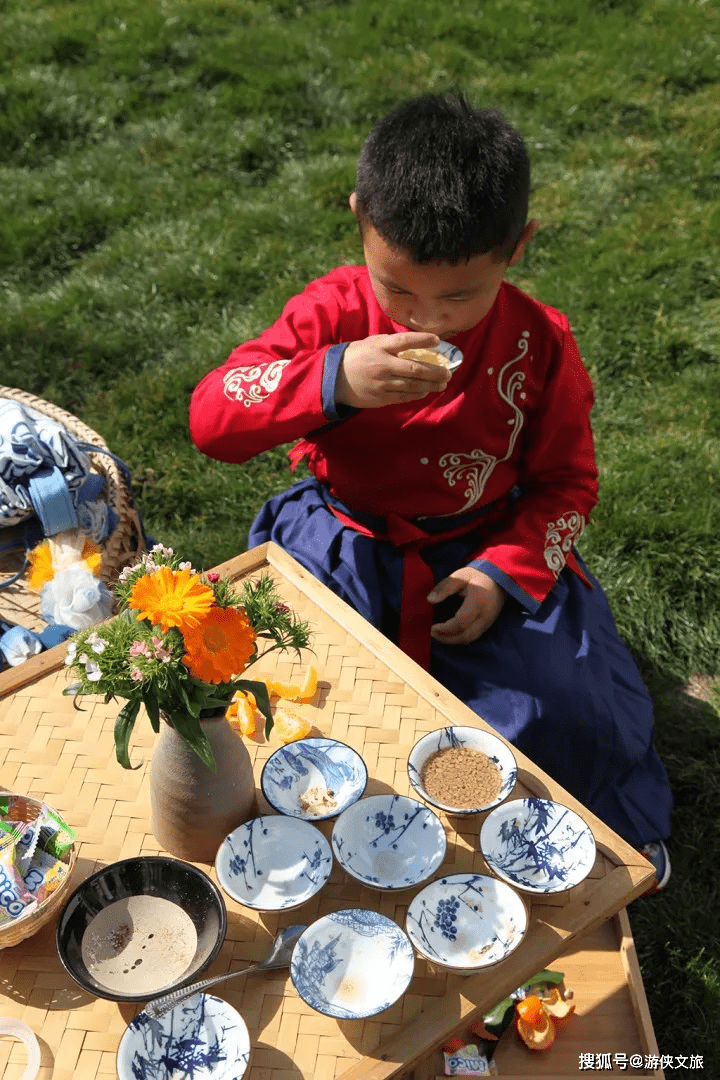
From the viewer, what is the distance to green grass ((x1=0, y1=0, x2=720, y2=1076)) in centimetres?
284

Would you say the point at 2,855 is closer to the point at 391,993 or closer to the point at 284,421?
the point at 391,993

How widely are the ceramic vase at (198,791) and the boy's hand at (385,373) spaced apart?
2.13 ft

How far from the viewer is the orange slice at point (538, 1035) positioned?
173 cm

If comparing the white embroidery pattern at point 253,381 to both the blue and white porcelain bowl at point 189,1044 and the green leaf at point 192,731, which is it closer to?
the green leaf at point 192,731

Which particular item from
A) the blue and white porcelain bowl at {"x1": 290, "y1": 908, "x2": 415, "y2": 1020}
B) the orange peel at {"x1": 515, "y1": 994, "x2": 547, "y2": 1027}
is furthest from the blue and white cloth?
the orange peel at {"x1": 515, "y1": 994, "x2": 547, "y2": 1027}

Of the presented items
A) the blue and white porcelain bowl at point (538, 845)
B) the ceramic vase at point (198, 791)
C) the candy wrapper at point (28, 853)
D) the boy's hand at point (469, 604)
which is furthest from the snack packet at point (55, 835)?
the boy's hand at point (469, 604)

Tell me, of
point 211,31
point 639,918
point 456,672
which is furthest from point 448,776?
point 211,31

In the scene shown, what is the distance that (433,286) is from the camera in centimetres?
173

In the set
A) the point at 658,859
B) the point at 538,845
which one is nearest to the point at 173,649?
the point at 538,845

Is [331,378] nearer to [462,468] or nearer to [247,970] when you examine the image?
[462,468]

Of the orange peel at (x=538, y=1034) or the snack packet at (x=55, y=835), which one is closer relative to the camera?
the snack packet at (x=55, y=835)

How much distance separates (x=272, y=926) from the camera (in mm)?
1457

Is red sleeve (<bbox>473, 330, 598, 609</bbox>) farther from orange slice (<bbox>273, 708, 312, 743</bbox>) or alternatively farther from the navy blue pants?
orange slice (<bbox>273, 708, 312, 743</bbox>)

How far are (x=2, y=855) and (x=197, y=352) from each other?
2.41 m
